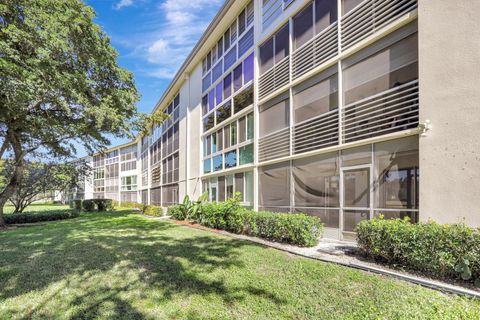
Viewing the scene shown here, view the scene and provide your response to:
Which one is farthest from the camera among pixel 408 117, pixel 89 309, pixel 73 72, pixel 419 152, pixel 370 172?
pixel 73 72

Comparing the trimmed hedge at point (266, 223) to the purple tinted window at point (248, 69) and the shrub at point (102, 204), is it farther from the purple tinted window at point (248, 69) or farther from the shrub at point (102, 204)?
the shrub at point (102, 204)

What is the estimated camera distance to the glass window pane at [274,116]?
11.5 metres

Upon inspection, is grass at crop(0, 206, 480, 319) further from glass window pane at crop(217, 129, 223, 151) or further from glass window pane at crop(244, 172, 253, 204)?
glass window pane at crop(217, 129, 223, 151)

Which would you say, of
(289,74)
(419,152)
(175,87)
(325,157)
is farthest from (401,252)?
(175,87)

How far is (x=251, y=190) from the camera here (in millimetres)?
13391

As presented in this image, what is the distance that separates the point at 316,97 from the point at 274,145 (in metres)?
2.87

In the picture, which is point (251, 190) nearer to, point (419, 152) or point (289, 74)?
point (289, 74)

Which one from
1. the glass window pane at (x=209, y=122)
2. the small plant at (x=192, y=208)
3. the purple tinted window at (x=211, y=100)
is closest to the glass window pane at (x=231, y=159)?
the small plant at (x=192, y=208)

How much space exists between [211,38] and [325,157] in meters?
12.6

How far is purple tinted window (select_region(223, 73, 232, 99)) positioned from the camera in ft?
52.9

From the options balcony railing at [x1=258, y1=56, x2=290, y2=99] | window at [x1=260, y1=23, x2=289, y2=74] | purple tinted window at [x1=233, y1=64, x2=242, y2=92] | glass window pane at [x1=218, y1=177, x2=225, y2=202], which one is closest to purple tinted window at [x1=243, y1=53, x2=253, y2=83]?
purple tinted window at [x1=233, y1=64, x2=242, y2=92]

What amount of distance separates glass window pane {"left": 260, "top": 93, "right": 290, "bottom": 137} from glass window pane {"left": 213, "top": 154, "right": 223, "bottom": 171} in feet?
15.3

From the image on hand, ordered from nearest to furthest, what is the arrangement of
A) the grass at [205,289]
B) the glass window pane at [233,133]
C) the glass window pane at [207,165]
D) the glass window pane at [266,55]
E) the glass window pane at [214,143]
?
the grass at [205,289] < the glass window pane at [266,55] < the glass window pane at [233,133] < the glass window pane at [214,143] < the glass window pane at [207,165]

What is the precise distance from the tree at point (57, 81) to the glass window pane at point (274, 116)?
7681 mm
